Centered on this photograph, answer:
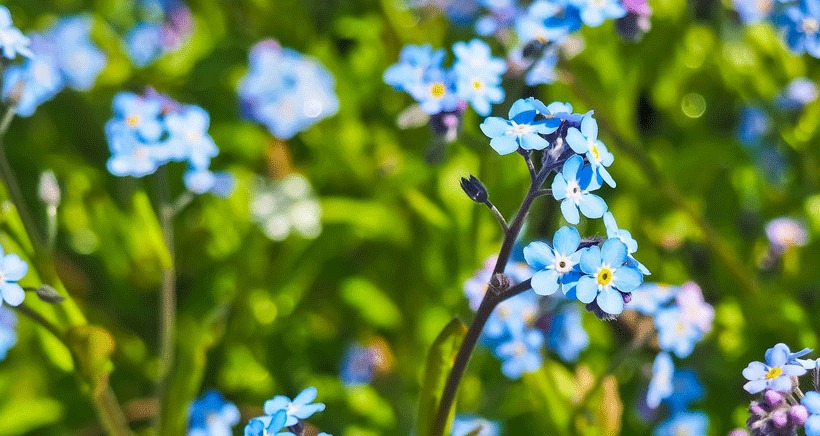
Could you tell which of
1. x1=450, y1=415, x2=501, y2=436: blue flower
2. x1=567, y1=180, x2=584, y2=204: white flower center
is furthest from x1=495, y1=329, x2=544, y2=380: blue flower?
x1=567, y1=180, x2=584, y2=204: white flower center

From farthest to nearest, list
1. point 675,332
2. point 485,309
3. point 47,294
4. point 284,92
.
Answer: point 284,92
point 675,332
point 47,294
point 485,309

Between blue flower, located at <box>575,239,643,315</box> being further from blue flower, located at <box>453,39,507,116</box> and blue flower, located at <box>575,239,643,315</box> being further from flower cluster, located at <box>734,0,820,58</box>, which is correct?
flower cluster, located at <box>734,0,820,58</box>

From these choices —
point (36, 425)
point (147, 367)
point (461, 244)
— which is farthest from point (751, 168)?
point (36, 425)

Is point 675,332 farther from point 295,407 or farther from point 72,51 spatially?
point 72,51

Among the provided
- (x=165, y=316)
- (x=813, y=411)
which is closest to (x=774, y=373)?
(x=813, y=411)

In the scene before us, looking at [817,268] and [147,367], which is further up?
[147,367]

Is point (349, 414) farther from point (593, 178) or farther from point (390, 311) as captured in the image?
point (593, 178)
